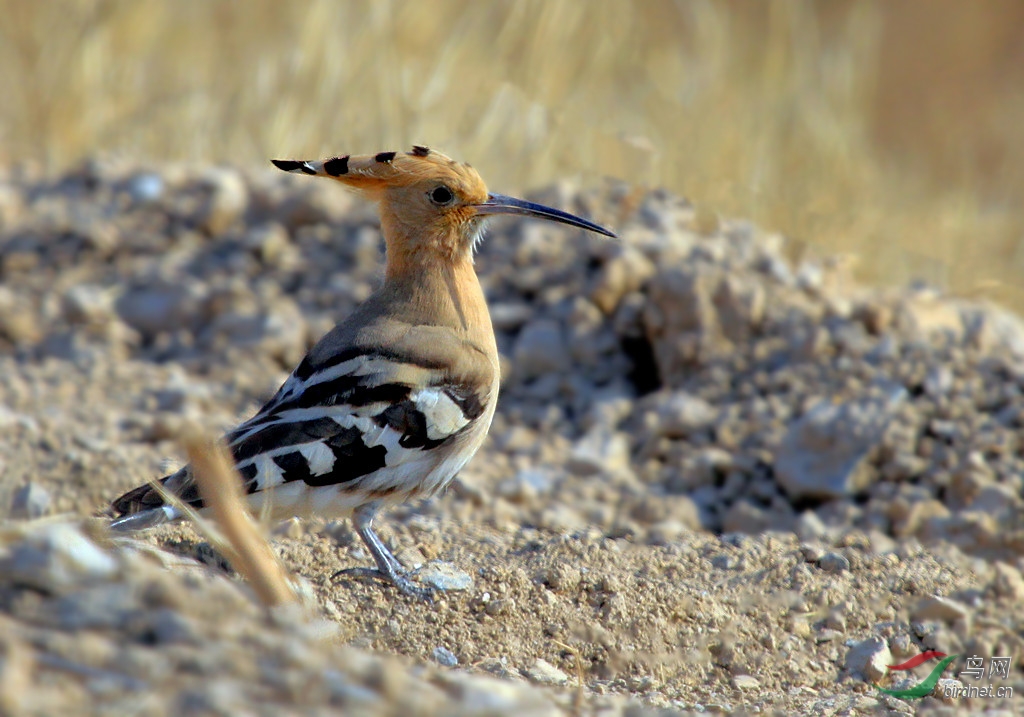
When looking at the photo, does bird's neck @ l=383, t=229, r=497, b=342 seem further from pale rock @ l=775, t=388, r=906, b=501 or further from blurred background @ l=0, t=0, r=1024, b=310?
blurred background @ l=0, t=0, r=1024, b=310

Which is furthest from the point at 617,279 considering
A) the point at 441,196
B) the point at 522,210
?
the point at 441,196

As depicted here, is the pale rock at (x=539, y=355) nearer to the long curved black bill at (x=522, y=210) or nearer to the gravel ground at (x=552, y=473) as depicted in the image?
the gravel ground at (x=552, y=473)

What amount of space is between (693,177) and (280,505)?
340cm

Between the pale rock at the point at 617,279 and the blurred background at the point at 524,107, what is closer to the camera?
the pale rock at the point at 617,279

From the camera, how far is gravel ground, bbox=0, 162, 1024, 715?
1806 mm

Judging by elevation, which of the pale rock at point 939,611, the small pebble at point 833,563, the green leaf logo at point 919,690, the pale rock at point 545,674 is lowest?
the pale rock at point 545,674

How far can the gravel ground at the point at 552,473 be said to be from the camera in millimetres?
1806

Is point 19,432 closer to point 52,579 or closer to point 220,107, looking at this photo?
point 52,579

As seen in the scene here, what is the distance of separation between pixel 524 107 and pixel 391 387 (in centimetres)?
331

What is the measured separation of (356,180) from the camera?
3379 millimetres

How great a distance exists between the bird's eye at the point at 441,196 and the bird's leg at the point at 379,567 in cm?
87

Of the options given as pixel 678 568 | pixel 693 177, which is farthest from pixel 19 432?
pixel 693 177

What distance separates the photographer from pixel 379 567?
2932 mm

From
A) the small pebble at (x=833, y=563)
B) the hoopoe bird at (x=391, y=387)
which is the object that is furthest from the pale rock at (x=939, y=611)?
the hoopoe bird at (x=391, y=387)
